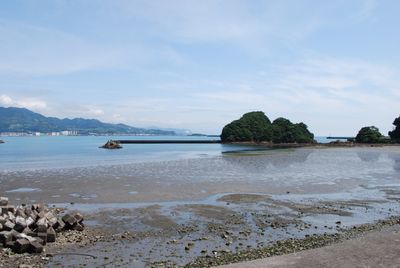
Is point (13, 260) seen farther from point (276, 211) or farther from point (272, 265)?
point (276, 211)

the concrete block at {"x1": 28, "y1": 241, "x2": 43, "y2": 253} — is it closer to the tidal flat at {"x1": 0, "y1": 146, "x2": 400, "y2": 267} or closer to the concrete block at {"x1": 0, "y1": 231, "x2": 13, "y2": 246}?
the tidal flat at {"x1": 0, "y1": 146, "x2": 400, "y2": 267}

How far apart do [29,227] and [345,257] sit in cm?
1148

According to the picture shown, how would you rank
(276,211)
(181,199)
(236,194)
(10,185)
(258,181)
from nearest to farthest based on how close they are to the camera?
(276,211)
(181,199)
(236,194)
(10,185)
(258,181)

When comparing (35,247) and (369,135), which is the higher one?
(369,135)

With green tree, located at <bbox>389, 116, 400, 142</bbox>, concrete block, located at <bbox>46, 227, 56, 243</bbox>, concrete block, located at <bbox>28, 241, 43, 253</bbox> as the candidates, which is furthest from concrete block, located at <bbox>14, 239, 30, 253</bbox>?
green tree, located at <bbox>389, 116, 400, 142</bbox>

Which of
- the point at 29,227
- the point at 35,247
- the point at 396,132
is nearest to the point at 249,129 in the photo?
the point at 396,132

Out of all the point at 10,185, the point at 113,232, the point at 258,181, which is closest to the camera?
the point at 113,232

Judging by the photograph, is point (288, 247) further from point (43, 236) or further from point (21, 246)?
point (21, 246)

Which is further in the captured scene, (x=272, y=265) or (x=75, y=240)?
(x=75, y=240)

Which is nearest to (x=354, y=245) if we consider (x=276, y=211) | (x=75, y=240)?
(x=276, y=211)

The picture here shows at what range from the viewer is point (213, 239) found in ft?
51.6

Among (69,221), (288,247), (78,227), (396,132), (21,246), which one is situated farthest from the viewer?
(396,132)

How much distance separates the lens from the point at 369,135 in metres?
136

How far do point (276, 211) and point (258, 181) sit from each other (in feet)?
47.1
